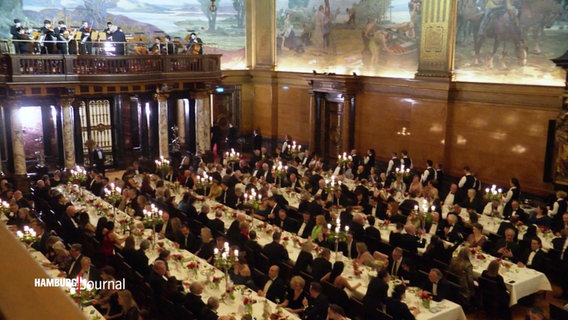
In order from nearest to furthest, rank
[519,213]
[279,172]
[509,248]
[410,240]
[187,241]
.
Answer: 1. [509,248]
2. [410,240]
3. [187,241]
4. [519,213]
5. [279,172]

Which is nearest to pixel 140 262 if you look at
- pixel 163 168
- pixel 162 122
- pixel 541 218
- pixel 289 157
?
pixel 163 168

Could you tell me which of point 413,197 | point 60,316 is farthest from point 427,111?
point 60,316

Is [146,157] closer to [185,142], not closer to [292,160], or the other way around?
[185,142]

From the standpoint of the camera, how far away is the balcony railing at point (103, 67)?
64.6 ft

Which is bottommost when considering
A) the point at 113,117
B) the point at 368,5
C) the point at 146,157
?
the point at 146,157

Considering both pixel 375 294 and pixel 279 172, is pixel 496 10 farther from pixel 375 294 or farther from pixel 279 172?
pixel 375 294

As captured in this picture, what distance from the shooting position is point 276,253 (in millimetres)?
11789

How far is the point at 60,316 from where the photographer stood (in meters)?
1.58

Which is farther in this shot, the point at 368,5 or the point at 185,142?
the point at 185,142

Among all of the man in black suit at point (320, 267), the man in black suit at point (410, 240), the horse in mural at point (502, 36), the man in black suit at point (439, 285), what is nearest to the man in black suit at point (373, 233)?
the man in black suit at point (410, 240)

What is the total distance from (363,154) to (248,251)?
13.9 metres

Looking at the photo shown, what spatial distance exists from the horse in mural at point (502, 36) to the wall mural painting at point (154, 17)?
13.8 metres

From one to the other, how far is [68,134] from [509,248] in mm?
16917

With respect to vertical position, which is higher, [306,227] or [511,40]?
[511,40]
